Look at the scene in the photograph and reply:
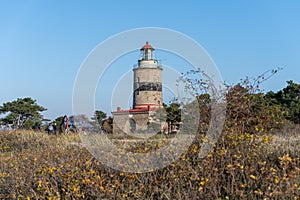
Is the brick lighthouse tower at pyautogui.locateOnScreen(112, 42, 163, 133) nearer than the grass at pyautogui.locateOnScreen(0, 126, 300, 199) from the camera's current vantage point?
No

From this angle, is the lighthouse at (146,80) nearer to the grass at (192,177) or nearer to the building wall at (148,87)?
the building wall at (148,87)

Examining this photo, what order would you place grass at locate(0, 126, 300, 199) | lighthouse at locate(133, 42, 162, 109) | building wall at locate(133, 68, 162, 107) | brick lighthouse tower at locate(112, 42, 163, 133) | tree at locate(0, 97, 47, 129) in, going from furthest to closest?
tree at locate(0, 97, 47, 129) → lighthouse at locate(133, 42, 162, 109) → building wall at locate(133, 68, 162, 107) → brick lighthouse tower at locate(112, 42, 163, 133) → grass at locate(0, 126, 300, 199)

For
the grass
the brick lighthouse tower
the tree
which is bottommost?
the grass

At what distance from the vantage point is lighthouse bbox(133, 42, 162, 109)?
1430 cm

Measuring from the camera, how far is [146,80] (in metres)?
22.6

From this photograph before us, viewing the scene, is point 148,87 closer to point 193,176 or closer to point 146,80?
point 146,80

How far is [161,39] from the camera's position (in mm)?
8266

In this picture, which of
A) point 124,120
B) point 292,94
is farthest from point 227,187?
point 292,94

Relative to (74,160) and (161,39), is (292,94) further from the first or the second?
(74,160)

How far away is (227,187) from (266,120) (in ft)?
7.77

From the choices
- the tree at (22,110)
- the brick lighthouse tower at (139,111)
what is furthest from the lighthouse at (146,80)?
the tree at (22,110)

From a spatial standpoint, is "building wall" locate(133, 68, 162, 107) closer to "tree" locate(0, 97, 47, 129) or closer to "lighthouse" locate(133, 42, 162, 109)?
"lighthouse" locate(133, 42, 162, 109)

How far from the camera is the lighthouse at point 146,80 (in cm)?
1430

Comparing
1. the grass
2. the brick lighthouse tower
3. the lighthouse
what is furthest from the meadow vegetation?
the lighthouse
